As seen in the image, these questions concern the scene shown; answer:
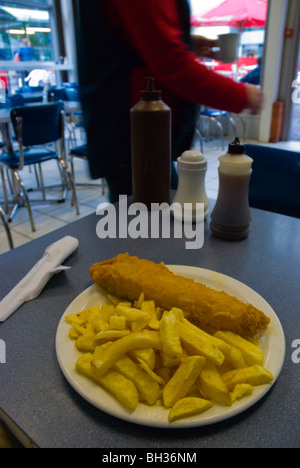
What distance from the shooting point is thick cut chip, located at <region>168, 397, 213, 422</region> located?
1.53 ft

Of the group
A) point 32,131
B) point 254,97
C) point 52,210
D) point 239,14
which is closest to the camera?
point 254,97

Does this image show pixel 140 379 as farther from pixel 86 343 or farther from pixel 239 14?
pixel 239 14

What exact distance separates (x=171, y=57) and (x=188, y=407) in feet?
3.28

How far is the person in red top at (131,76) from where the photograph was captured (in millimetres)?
1116

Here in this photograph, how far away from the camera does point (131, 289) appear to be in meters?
0.70

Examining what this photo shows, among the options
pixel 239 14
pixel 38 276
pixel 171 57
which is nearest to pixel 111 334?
pixel 38 276

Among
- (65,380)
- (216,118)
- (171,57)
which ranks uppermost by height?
(171,57)

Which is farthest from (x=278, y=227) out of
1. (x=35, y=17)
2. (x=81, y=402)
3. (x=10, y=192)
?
(x=35, y=17)

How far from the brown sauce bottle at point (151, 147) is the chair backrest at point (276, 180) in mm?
477

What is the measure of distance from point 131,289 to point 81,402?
0.75 ft

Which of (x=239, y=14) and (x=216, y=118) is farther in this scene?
(x=216, y=118)

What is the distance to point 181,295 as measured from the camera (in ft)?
2.16

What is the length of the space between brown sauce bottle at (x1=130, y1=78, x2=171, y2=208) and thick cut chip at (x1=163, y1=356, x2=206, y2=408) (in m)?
0.74

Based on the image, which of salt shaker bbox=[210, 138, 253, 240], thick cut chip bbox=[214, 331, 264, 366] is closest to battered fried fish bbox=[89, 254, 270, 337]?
thick cut chip bbox=[214, 331, 264, 366]
